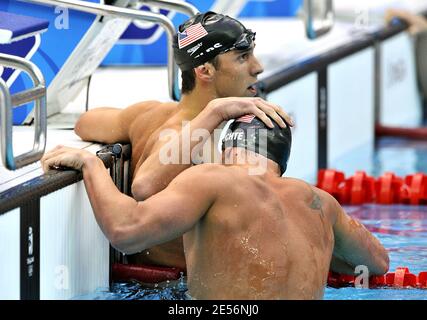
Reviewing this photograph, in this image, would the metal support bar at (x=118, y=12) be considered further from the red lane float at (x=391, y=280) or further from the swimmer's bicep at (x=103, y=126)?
the red lane float at (x=391, y=280)

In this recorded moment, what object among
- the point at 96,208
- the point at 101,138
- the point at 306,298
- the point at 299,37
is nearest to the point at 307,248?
the point at 306,298

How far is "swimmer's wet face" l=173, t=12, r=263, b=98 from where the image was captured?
15.3 ft

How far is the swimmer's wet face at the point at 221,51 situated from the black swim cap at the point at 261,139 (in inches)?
24.9

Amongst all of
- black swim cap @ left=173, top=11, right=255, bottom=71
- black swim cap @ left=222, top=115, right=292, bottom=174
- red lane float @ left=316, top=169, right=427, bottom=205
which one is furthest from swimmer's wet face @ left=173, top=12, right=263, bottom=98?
red lane float @ left=316, top=169, right=427, bottom=205

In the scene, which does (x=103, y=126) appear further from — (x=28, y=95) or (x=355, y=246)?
(x=355, y=246)

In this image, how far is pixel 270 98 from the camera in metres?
6.71

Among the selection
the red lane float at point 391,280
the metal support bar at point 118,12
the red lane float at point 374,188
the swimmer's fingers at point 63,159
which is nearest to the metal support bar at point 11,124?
the swimmer's fingers at point 63,159

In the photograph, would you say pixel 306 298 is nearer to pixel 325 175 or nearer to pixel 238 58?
pixel 238 58

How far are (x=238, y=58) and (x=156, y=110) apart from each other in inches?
17.9

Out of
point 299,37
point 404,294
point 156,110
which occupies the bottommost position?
point 404,294

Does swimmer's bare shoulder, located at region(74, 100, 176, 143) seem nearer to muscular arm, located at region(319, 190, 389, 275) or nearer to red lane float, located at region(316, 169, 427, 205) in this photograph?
muscular arm, located at region(319, 190, 389, 275)

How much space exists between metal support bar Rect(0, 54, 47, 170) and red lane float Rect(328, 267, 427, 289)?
1.19 m

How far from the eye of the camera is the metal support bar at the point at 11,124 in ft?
13.0
